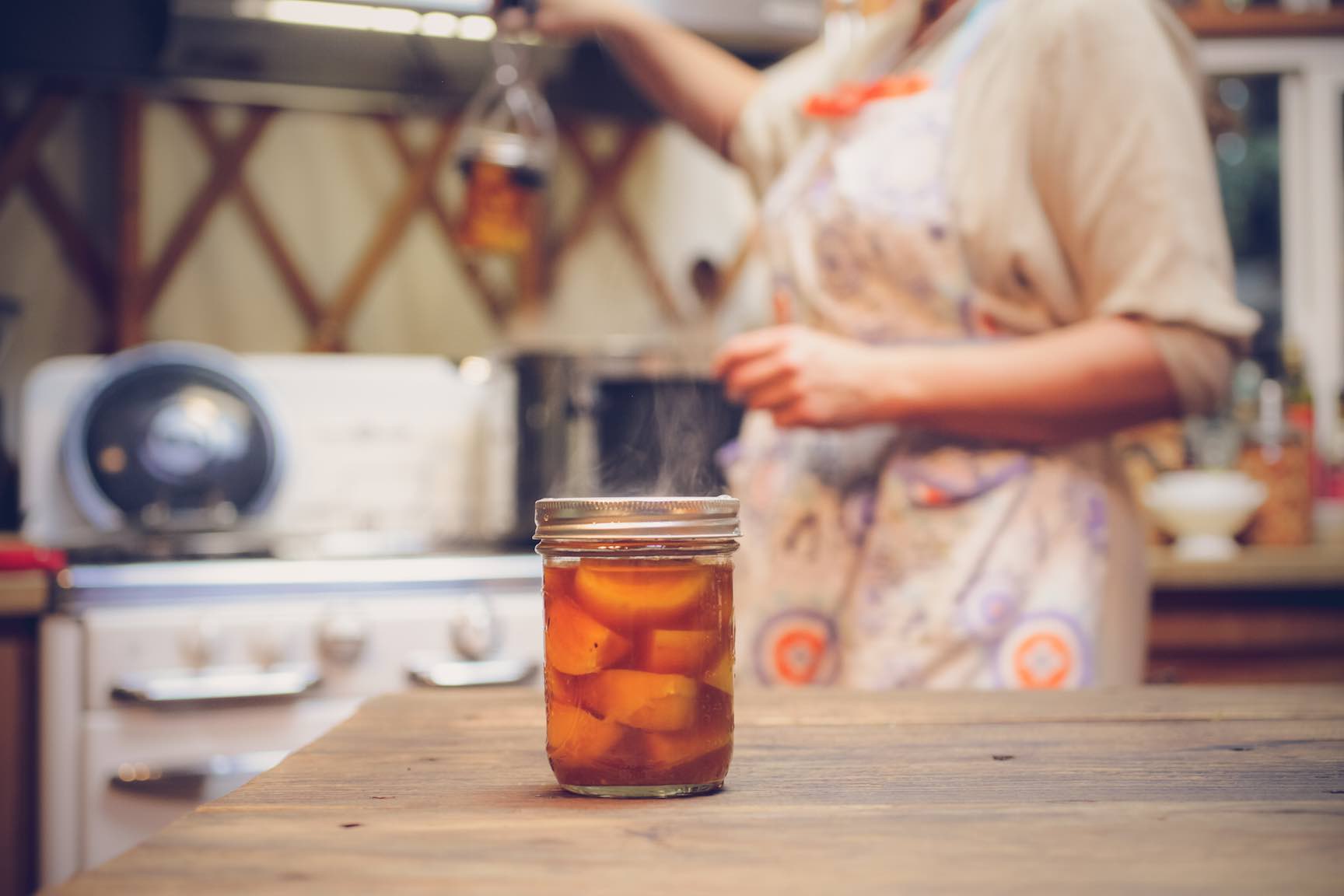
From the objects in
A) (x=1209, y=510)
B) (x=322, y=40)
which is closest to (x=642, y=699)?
(x=1209, y=510)

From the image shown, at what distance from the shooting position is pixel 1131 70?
0.77 m

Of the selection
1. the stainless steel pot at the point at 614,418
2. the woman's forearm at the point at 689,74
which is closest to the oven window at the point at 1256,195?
the stainless steel pot at the point at 614,418

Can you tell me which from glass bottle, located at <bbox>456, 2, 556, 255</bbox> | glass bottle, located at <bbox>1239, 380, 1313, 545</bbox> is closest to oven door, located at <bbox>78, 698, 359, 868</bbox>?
glass bottle, located at <bbox>456, 2, 556, 255</bbox>

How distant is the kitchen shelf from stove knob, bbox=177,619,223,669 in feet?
5.96

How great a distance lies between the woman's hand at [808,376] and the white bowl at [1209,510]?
105cm

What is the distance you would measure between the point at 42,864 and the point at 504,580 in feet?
1.91

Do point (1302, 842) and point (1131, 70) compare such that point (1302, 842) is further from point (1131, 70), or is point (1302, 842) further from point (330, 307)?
point (330, 307)

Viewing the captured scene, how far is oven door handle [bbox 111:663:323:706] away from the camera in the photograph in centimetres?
132

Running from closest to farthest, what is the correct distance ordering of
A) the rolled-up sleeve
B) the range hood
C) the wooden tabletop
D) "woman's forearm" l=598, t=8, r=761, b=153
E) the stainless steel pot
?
the wooden tabletop → the rolled-up sleeve → "woman's forearm" l=598, t=8, r=761, b=153 → the stainless steel pot → the range hood

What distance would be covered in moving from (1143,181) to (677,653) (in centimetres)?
52

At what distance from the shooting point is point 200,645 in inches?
52.8

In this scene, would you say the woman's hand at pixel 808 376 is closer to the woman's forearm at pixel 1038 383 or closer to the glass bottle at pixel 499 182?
the woman's forearm at pixel 1038 383

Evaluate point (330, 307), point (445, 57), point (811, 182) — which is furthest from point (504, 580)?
point (330, 307)

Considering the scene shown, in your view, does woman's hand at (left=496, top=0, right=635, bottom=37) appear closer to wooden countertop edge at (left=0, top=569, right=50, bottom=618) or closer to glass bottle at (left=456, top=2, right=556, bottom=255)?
glass bottle at (left=456, top=2, right=556, bottom=255)
